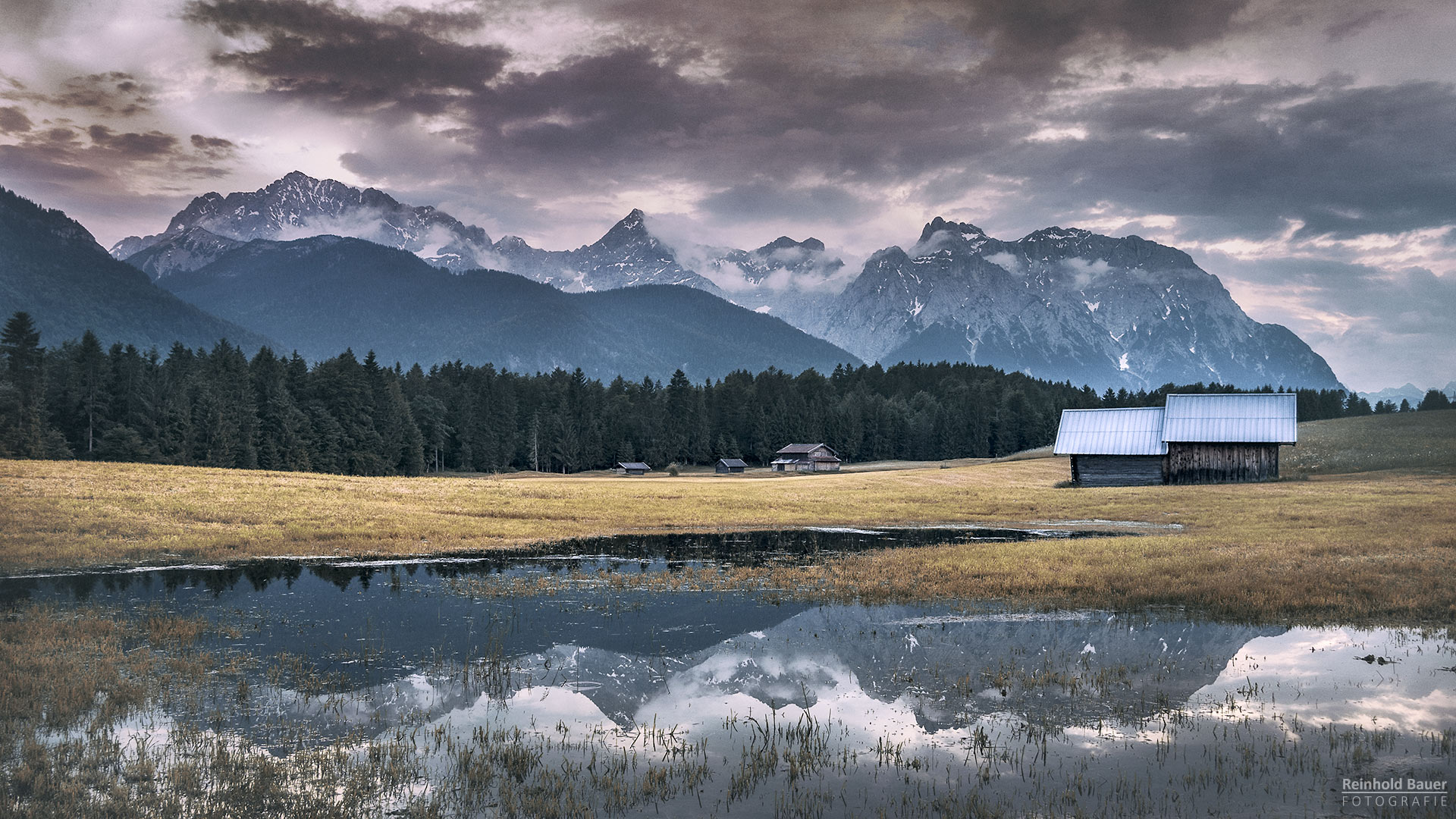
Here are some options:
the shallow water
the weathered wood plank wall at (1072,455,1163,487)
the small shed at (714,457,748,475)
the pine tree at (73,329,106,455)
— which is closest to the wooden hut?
Result: the weathered wood plank wall at (1072,455,1163,487)

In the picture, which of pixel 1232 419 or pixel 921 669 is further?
pixel 1232 419

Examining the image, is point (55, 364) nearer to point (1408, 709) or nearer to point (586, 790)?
point (586, 790)

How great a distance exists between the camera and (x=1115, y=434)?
271ft

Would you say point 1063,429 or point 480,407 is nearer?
point 1063,429

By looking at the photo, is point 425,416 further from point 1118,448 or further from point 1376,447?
point 1376,447

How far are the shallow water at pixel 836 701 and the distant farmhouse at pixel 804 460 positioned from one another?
126258 millimetres

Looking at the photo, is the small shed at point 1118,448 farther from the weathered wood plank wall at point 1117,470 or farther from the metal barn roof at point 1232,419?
the metal barn roof at point 1232,419

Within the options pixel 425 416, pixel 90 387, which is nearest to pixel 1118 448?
pixel 425 416

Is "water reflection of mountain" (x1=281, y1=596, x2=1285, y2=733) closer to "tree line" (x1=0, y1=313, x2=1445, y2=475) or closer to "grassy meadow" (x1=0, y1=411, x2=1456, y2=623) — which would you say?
"grassy meadow" (x1=0, y1=411, x2=1456, y2=623)

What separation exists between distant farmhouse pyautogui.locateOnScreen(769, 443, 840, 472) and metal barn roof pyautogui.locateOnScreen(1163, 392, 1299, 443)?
72882 mm

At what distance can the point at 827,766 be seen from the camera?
38.8 feet

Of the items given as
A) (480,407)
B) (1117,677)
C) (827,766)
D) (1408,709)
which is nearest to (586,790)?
(827,766)

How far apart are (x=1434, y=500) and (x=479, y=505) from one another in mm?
59029

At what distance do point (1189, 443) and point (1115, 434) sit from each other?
23.7ft
